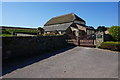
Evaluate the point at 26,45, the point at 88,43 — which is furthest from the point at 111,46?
the point at 26,45

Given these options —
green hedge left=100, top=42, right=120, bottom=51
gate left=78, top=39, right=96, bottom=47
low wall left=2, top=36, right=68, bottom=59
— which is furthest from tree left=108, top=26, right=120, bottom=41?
low wall left=2, top=36, right=68, bottom=59

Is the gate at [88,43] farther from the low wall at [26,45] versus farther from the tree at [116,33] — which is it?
the low wall at [26,45]

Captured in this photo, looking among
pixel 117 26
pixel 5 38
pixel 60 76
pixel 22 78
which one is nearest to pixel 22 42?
pixel 5 38

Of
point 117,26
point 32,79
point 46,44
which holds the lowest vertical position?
point 32,79

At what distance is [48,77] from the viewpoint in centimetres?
504

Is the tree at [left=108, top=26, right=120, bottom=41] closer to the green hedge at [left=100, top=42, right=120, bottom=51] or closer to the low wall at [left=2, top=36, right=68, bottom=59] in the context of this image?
the green hedge at [left=100, top=42, right=120, bottom=51]

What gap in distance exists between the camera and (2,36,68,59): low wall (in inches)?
307

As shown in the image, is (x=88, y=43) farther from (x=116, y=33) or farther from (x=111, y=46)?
(x=116, y=33)

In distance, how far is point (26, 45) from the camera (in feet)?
30.8

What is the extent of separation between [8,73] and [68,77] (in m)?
3.43

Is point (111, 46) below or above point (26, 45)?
below

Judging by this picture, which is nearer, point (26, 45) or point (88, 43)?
point (26, 45)

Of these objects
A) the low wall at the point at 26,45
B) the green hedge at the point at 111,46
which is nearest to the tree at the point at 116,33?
the green hedge at the point at 111,46

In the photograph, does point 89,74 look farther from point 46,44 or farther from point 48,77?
point 46,44
